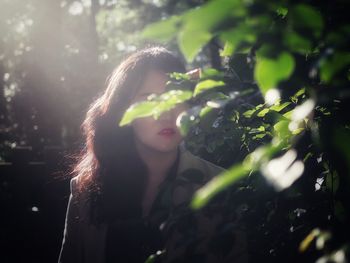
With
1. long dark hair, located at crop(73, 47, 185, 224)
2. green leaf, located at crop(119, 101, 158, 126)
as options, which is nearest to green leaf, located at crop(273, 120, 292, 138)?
green leaf, located at crop(119, 101, 158, 126)

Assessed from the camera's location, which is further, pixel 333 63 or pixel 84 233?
pixel 84 233

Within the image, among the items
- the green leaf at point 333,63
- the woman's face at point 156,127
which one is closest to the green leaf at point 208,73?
the green leaf at point 333,63

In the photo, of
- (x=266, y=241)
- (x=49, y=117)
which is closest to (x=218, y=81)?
(x=266, y=241)

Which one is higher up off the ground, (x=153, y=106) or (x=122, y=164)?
(x=153, y=106)

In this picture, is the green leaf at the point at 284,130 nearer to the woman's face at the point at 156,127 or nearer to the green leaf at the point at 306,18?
the green leaf at the point at 306,18

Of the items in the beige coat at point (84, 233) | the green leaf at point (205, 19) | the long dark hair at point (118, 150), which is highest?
the green leaf at point (205, 19)

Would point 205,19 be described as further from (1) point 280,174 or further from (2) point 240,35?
(1) point 280,174

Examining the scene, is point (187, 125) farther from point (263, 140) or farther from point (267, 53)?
point (263, 140)

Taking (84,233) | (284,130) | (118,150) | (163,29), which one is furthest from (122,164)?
(163,29)

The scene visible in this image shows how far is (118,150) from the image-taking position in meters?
2.84

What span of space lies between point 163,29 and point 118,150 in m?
2.18

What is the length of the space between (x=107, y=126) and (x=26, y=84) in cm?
1510

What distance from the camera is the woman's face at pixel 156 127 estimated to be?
2.24 meters

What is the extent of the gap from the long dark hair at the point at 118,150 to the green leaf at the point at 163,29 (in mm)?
1767
